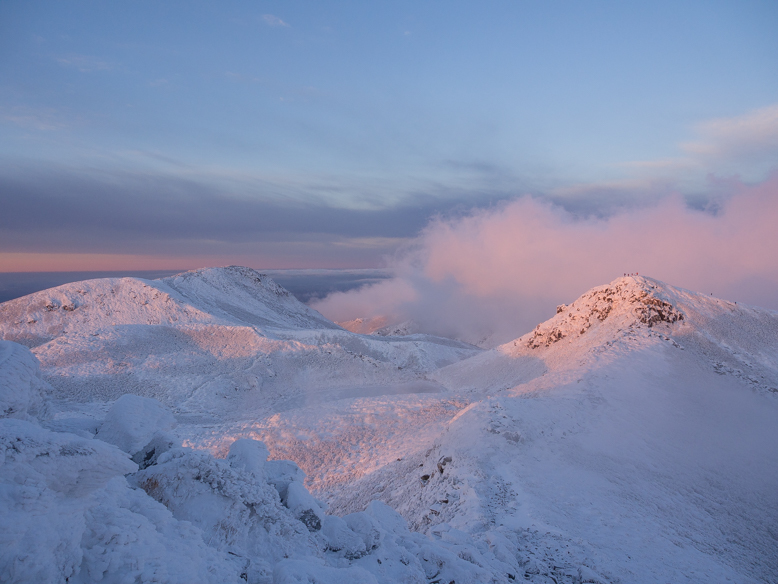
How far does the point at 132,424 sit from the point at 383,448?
12177 mm

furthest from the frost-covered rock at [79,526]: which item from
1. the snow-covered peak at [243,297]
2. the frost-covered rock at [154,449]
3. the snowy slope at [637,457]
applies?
the snow-covered peak at [243,297]

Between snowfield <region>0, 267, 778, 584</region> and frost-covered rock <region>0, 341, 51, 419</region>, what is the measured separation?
1.4 inches

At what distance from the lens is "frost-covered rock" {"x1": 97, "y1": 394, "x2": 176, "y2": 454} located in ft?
18.7

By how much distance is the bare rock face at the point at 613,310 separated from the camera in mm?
23688

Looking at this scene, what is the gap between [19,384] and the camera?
4.91 m

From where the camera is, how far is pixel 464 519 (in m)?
8.73

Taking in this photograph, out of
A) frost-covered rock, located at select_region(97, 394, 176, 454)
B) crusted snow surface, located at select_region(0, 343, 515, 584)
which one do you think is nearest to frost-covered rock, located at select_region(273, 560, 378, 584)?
crusted snow surface, located at select_region(0, 343, 515, 584)

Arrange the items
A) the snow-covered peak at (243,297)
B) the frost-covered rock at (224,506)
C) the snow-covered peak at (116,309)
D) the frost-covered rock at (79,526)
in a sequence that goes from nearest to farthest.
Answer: the frost-covered rock at (79,526), the frost-covered rock at (224,506), the snow-covered peak at (116,309), the snow-covered peak at (243,297)

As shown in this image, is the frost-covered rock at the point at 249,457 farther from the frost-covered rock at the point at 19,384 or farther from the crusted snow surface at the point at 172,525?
the frost-covered rock at the point at 19,384

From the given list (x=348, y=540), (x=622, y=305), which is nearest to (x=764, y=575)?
(x=348, y=540)

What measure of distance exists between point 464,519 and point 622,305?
71.5ft

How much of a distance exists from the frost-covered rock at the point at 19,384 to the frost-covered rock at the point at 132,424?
2.80 ft

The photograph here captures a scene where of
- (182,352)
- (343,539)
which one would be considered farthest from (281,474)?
(182,352)

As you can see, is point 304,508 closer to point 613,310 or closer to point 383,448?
point 383,448
